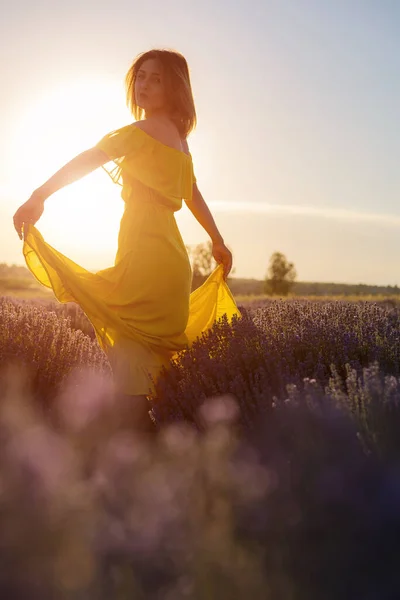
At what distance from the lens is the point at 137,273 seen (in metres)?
3.60

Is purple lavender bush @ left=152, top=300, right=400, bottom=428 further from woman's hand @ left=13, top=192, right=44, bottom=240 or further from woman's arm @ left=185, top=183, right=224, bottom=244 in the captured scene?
woman's hand @ left=13, top=192, right=44, bottom=240

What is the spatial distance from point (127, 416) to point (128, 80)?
1888 millimetres

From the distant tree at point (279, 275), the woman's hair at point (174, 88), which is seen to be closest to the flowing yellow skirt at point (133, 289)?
the woman's hair at point (174, 88)

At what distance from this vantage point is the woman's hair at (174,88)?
3693 mm

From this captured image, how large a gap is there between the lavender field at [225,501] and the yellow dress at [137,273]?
0.57 meters

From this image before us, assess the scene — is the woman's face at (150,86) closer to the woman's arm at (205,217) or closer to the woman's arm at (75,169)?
the woman's arm at (75,169)

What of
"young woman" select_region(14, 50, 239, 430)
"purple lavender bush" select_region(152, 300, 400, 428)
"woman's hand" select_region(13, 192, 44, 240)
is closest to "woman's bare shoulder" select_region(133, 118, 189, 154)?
"young woman" select_region(14, 50, 239, 430)

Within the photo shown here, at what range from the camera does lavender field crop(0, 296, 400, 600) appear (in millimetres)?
1713

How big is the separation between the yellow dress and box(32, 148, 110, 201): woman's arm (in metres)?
0.07

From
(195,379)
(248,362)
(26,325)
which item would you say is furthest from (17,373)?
(248,362)

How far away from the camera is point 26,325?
4.07 m

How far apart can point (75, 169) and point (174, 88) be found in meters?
0.79

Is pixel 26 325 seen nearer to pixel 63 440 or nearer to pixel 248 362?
pixel 63 440

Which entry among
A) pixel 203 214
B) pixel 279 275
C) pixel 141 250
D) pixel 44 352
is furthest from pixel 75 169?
pixel 279 275
